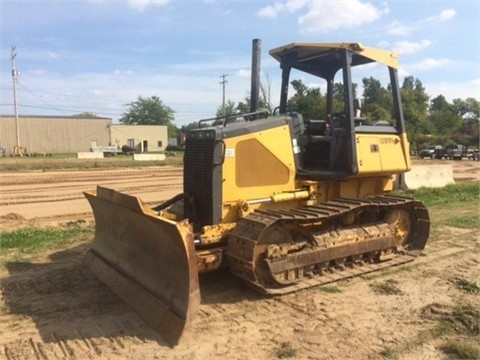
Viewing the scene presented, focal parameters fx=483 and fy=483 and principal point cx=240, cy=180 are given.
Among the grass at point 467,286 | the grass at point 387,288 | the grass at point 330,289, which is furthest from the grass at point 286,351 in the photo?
the grass at point 467,286

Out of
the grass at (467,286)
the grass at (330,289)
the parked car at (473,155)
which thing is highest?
the parked car at (473,155)

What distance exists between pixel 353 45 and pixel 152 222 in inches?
145

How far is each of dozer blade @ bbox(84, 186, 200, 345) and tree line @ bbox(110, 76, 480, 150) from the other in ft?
6.30

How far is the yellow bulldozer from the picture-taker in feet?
17.7

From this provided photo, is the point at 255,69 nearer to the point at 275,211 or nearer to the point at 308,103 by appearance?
the point at 308,103

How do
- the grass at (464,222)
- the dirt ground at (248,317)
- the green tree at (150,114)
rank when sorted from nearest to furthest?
the dirt ground at (248,317) → the grass at (464,222) → the green tree at (150,114)

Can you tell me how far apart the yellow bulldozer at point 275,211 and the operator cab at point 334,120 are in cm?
2

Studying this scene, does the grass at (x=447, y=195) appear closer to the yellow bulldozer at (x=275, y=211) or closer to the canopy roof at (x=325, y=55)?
the yellow bulldozer at (x=275, y=211)

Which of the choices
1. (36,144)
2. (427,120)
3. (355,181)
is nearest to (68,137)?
(36,144)

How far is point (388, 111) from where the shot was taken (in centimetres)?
1323

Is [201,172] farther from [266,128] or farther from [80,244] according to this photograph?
[80,244]

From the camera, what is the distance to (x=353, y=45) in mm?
6656

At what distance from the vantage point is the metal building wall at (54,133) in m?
63.4

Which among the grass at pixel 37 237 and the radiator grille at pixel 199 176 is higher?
the radiator grille at pixel 199 176
